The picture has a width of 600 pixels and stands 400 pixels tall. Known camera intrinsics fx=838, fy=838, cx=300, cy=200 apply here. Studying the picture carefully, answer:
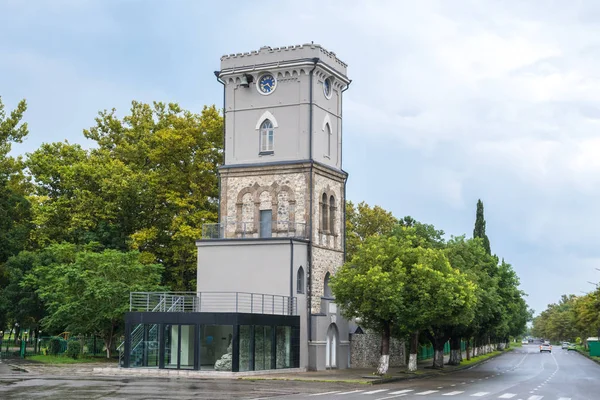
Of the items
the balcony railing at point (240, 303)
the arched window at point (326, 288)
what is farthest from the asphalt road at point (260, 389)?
the arched window at point (326, 288)

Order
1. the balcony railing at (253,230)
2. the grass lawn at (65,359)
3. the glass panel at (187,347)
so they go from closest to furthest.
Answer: the glass panel at (187,347), the balcony railing at (253,230), the grass lawn at (65,359)

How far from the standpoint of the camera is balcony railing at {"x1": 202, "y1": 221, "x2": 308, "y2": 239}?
48281 mm

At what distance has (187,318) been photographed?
41.7m

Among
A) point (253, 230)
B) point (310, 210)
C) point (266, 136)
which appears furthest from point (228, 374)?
point (266, 136)

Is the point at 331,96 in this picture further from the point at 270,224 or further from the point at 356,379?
the point at 356,379

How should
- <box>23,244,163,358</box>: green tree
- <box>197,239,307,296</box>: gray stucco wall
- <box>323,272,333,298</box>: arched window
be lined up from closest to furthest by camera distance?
<box>197,239,307,296</box>: gray stucco wall < <box>323,272,333,298</box>: arched window < <box>23,244,163,358</box>: green tree

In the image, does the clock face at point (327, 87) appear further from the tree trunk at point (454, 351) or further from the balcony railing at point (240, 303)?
the tree trunk at point (454, 351)

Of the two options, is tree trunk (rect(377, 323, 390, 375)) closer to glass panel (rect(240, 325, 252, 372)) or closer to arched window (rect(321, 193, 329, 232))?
glass panel (rect(240, 325, 252, 372))

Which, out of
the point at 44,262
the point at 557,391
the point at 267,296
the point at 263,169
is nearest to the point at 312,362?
the point at 267,296

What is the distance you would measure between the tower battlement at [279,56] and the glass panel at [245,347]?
656 inches

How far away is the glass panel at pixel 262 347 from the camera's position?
1657 inches

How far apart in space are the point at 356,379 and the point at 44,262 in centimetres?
2793

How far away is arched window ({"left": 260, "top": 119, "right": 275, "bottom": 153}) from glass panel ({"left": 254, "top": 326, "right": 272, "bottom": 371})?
1185 centimetres

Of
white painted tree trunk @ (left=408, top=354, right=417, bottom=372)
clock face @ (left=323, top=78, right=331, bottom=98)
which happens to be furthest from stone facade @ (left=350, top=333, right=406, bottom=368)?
clock face @ (left=323, top=78, right=331, bottom=98)
